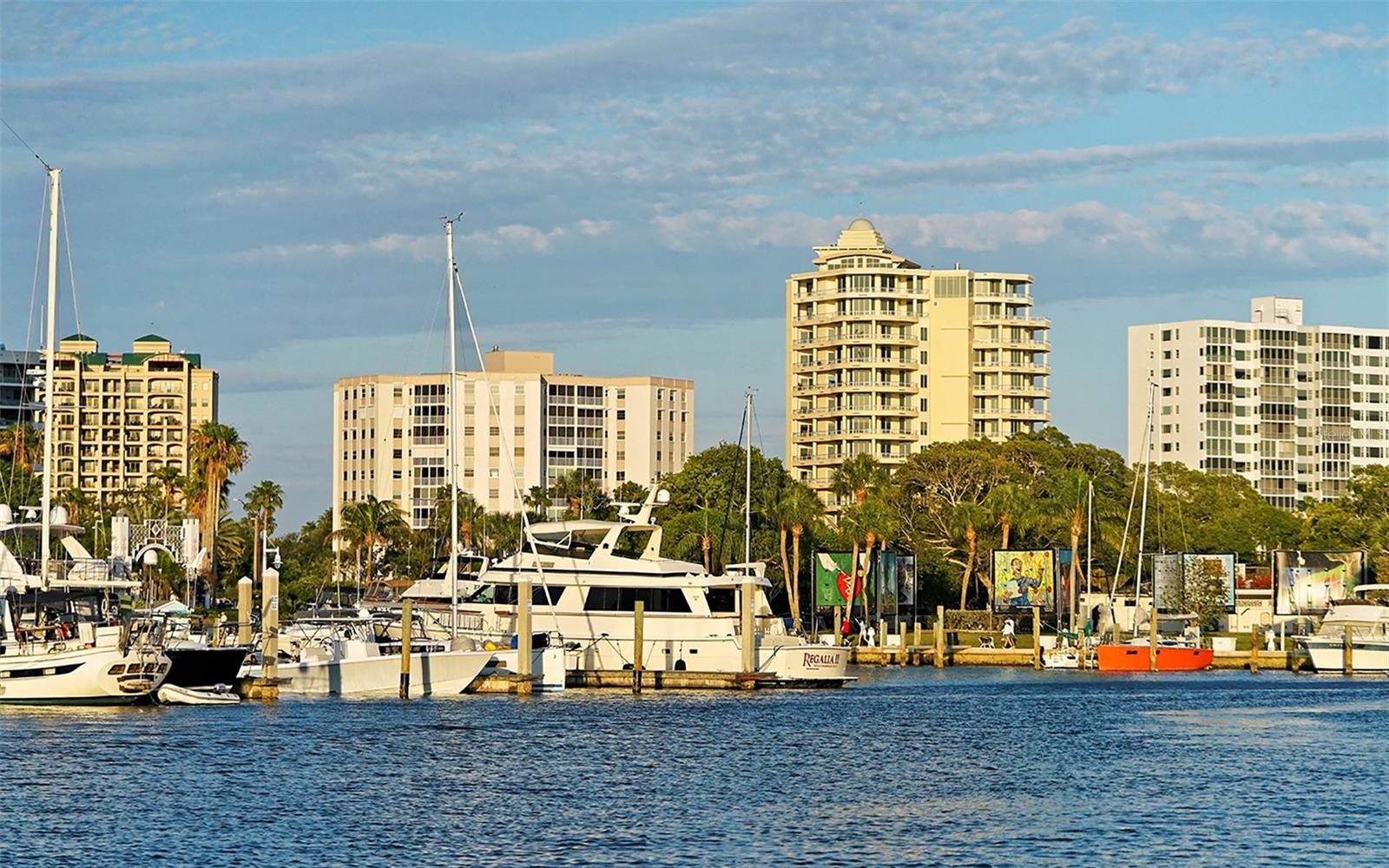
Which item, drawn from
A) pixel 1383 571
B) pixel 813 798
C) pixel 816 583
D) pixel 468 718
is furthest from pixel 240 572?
pixel 813 798

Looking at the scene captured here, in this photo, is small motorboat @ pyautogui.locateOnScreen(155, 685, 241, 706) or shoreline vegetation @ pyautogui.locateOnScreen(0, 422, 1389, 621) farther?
shoreline vegetation @ pyautogui.locateOnScreen(0, 422, 1389, 621)

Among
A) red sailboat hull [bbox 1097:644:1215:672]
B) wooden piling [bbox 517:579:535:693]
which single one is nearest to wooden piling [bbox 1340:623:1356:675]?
red sailboat hull [bbox 1097:644:1215:672]

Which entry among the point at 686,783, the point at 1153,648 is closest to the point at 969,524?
the point at 1153,648

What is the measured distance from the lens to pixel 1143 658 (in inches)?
4673

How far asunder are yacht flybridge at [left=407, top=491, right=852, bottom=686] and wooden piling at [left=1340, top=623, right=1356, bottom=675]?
3929 cm

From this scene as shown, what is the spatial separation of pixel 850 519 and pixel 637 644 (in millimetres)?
63076

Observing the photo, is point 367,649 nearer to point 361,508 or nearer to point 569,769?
point 569,769

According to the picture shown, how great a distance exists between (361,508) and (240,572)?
1074 centimetres

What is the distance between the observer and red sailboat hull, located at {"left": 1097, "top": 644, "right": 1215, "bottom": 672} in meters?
118

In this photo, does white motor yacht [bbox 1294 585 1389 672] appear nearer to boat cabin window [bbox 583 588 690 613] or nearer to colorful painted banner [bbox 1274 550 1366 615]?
colorful painted banner [bbox 1274 550 1366 615]

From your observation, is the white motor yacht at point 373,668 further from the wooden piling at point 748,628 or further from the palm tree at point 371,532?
the palm tree at point 371,532

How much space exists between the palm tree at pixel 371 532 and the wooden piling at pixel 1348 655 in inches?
3223

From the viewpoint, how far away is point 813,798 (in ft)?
185

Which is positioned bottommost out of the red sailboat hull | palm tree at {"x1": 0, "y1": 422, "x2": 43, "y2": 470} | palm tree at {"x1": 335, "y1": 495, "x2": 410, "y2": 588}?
the red sailboat hull
